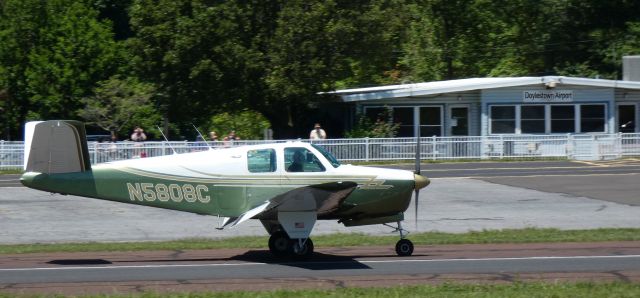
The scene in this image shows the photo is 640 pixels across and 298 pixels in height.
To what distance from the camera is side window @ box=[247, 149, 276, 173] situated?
16281 mm

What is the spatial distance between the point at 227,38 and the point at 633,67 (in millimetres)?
19075

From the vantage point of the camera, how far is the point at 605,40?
192ft

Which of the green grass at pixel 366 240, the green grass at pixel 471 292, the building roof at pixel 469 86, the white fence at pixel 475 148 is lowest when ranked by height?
the green grass at pixel 366 240

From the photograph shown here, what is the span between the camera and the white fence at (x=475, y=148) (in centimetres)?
3816

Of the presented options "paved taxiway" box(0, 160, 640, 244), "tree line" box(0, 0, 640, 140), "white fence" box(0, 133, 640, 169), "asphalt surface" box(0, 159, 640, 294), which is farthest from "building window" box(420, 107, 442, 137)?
"paved taxiway" box(0, 160, 640, 244)

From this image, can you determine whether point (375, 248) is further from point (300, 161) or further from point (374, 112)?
point (374, 112)

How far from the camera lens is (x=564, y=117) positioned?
4262 cm

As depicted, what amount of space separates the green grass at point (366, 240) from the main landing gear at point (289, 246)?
2030 mm

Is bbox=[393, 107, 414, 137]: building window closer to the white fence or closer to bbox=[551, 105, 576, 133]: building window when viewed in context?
the white fence

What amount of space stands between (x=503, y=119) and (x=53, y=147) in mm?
29546

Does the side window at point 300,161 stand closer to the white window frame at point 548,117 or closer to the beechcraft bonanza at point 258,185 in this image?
the beechcraft bonanza at point 258,185

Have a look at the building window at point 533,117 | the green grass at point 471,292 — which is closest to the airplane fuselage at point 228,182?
the green grass at point 471,292

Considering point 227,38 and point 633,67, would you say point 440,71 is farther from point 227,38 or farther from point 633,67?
point 227,38

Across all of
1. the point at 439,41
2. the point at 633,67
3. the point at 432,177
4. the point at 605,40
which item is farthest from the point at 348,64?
the point at 605,40
